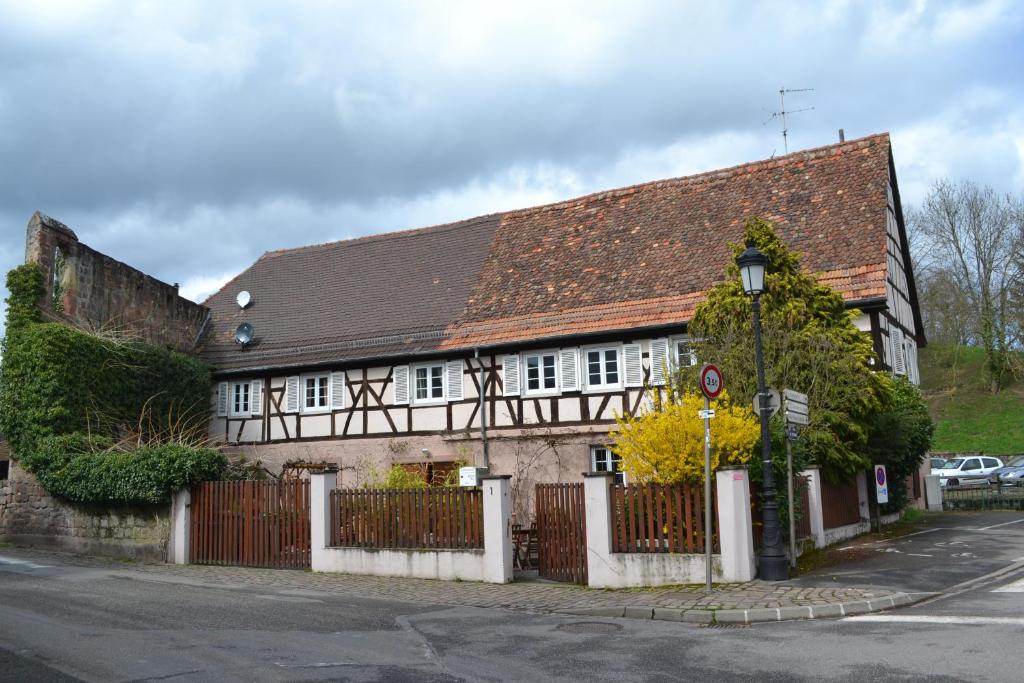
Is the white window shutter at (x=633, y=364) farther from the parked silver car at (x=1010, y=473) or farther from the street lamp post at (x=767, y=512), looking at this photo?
the parked silver car at (x=1010, y=473)

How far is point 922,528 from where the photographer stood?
18734 millimetres

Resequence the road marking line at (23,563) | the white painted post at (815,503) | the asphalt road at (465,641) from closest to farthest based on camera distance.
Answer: the asphalt road at (465,641) → the white painted post at (815,503) → the road marking line at (23,563)

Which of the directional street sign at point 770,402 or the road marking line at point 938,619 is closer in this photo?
the road marking line at point 938,619

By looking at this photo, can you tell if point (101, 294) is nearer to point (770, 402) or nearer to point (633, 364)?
point (633, 364)

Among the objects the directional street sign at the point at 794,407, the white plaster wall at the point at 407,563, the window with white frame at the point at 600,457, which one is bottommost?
the white plaster wall at the point at 407,563

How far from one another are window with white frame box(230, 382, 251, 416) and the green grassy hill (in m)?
28.8

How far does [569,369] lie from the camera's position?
22.7 metres

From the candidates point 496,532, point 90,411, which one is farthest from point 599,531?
point 90,411

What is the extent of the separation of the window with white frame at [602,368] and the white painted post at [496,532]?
8236 millimetres

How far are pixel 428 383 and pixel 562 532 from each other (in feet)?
35.5

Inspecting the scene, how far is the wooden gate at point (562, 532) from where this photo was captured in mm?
13938

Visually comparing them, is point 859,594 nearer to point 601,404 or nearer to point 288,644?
point 288,644

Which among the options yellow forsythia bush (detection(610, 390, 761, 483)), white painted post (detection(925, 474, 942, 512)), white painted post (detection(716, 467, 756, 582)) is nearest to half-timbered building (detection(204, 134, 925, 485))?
white painted post (detection(925, 474, 942, 512))

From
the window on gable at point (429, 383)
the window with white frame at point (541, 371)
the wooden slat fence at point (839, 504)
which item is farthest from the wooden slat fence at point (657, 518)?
the window on gable at point (429, 383)
